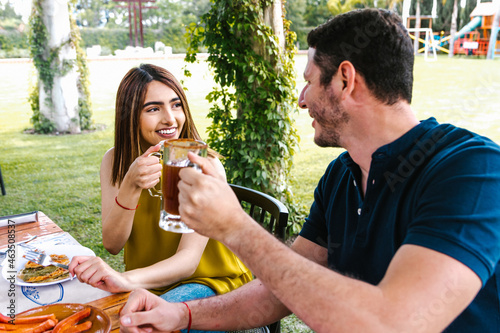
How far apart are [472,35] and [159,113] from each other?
720 centimetres

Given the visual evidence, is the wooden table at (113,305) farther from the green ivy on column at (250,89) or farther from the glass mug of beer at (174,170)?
the green ivy on column at (250,89)

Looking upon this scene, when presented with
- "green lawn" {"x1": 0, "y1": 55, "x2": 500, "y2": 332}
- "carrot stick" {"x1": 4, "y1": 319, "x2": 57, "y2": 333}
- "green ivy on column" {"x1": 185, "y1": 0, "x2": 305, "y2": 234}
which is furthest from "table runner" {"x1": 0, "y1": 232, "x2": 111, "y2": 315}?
"green ivy on column" {"x1": 185, "y1": 0, "x2": 305, "y2": 234}

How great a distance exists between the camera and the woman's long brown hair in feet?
6.39

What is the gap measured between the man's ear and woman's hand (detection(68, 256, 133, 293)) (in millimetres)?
869

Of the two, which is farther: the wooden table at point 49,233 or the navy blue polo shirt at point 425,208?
the wooden table at point 49,233

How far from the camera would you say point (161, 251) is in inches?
72.0

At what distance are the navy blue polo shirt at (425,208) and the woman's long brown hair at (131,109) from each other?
79cm

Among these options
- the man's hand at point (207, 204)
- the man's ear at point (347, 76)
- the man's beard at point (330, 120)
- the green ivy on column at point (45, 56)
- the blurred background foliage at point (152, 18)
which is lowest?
the man's hand at point (207, 204)

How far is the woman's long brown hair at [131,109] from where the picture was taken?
1.95m

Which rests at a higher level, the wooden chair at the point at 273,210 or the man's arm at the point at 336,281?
the man's arm at the point at 336,281

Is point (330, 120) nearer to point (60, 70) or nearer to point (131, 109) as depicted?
point (131, 109)

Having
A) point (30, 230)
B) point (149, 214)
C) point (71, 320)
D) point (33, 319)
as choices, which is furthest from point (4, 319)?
point (149, 214)

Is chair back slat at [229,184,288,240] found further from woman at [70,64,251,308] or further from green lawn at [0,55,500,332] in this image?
green lawn at [0,55,500,332]

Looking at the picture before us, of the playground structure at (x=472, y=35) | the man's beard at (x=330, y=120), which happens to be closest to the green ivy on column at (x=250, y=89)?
the man's beard at (x=330, y=120)
